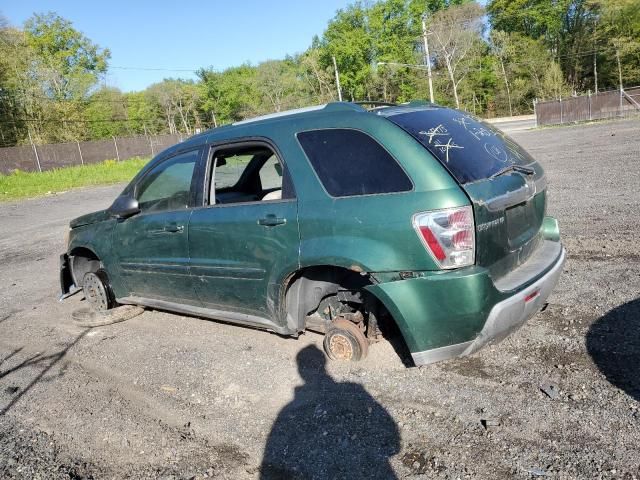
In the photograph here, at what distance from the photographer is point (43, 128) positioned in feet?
158

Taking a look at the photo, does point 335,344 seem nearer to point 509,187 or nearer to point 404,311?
point 404,311

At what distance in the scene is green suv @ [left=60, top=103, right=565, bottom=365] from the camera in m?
2.79

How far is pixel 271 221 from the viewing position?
11.0ft

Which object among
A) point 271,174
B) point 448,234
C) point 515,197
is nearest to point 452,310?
point 448,234

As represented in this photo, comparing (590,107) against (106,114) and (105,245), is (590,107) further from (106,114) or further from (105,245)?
(106,114)

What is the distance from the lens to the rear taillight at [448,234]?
2.73 meters

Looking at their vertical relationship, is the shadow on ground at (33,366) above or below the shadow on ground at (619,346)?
above

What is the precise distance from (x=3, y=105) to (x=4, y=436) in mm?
51398

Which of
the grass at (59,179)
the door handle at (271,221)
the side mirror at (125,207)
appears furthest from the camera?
the grass at (59,179)

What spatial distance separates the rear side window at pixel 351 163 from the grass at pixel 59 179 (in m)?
22.7

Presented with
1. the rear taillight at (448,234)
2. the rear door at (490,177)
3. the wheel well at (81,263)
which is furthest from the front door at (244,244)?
the wheel well at (81,263)

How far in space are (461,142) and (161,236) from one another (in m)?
2.54

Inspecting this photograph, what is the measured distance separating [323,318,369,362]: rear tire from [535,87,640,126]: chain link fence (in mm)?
32656

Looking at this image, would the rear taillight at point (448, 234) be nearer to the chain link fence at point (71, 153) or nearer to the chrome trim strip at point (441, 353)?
the chrome trim strip at point (441, 353)
